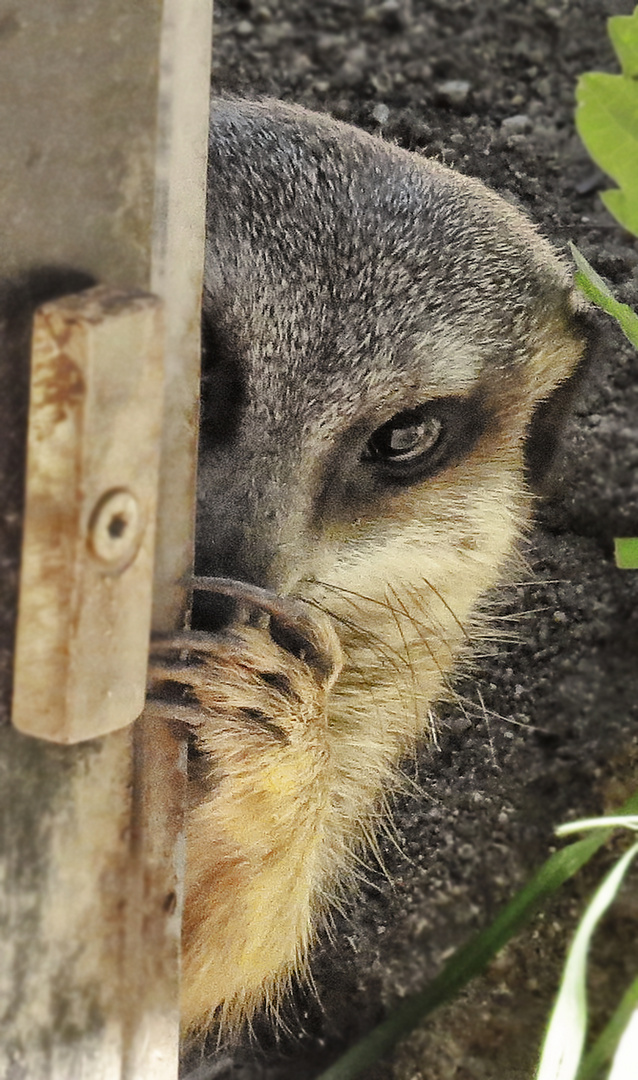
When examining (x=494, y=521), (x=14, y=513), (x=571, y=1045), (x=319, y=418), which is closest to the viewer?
(x=14, y=513)

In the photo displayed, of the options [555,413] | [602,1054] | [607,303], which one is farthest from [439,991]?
[607,303]

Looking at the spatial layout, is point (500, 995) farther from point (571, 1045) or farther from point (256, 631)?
point (256, 631)

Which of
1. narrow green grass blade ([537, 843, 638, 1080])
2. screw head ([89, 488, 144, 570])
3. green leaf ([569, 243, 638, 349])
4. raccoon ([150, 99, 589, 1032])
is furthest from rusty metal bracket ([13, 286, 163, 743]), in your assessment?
green leaf ([569, 243, 638, 349])

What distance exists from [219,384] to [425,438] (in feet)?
0.65

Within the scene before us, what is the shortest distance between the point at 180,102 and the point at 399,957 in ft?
2.85

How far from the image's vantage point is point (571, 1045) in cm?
66

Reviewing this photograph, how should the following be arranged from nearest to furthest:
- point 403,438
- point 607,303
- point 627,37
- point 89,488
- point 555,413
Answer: point 89,488, point 627,37, point 607,303, point 403,438, point 555,413

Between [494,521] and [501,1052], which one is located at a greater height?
[494,521]

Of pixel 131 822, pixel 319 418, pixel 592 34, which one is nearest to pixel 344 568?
pixel 319 418

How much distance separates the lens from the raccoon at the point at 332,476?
770 millimetres

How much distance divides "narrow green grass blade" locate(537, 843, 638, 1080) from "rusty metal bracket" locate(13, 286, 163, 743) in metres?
0.30

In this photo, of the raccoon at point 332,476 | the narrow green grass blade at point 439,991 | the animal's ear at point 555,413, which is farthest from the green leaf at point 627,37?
the narrow green grass blade at point 439,991

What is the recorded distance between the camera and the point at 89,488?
1.55 ft

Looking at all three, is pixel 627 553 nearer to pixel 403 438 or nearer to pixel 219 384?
pixel 403 438
